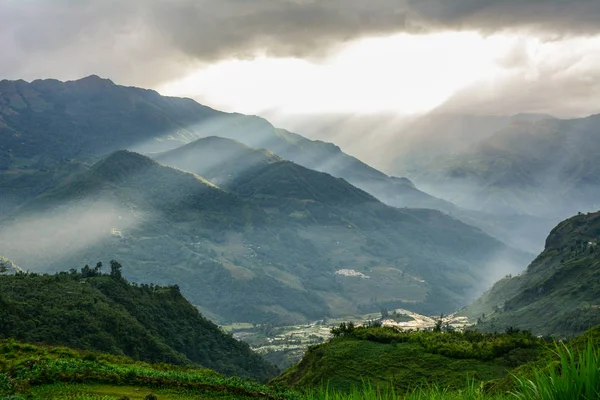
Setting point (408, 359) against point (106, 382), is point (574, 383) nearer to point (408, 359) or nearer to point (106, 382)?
point (106, 382)

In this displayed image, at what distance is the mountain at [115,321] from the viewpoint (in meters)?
97.9

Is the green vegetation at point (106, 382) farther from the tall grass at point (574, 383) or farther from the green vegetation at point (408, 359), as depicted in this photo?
the tall grass at point (574, 383)

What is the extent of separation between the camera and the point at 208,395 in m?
37.8

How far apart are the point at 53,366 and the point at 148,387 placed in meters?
6.68

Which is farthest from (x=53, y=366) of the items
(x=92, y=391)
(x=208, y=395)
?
(x=208, y=395)

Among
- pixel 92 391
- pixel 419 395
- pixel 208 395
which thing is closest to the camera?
pixel 419 395

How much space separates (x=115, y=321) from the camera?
112 meters

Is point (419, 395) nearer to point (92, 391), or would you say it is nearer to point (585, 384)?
point (585, 384)

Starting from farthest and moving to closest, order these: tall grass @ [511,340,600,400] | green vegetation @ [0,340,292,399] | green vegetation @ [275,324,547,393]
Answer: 1. green vegetation @ [275,324,547,393]
2. green vegetation @ [0,340,292,399]
3. tall grass @ [511,340,600,400]

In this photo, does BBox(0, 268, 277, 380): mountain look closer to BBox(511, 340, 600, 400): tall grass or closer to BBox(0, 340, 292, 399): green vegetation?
BBox(0, 340, 292, 399): green vegetation

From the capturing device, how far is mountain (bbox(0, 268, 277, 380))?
9788cm

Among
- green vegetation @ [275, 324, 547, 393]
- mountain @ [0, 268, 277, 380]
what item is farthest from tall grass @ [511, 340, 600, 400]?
mountain @ [0, 268, 277, 380]

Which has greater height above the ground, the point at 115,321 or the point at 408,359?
the point at 115,321

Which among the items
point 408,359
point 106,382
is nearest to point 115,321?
point 408,359
